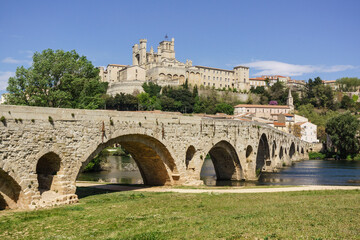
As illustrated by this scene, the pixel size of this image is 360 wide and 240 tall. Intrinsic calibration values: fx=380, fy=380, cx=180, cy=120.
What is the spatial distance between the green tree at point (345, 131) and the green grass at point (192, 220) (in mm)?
53686

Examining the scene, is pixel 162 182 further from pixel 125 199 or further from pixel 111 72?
pixel 111 72

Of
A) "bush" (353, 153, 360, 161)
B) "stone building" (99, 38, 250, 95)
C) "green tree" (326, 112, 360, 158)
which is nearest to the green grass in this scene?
"green tree" (326, 112, 360, 158)

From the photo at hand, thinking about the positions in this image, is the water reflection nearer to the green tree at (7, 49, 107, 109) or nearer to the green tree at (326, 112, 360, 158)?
the green tree at (7, 49, 107, 109)

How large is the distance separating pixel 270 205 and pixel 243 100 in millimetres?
117116

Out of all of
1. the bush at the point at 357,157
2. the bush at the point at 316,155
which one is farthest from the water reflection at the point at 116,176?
the bush at the point at 316,155

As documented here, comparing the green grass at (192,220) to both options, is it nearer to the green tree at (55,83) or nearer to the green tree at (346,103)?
the green tree at (55,83)

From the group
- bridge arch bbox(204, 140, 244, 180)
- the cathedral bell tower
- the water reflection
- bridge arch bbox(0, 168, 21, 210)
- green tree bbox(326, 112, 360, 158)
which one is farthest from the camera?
the cathedral bell tower

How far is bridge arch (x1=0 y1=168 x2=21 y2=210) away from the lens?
49.3 feet

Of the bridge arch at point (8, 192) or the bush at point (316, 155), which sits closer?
the bridge arch at point (8, 192)

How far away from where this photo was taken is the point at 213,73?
141625mm

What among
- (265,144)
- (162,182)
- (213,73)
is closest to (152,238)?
(162,182)

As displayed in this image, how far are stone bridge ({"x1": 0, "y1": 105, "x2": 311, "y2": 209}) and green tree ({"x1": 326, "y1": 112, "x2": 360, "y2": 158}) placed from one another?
40.1m

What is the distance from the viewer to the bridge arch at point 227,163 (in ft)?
105

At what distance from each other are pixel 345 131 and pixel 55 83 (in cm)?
4974
